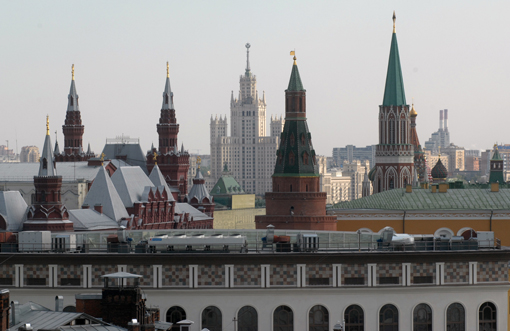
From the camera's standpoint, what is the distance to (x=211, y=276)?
140ft

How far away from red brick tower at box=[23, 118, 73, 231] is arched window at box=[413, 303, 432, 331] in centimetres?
4536

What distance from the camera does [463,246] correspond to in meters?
44.6

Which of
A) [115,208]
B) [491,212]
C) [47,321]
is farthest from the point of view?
[115,208]

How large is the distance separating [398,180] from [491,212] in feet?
157

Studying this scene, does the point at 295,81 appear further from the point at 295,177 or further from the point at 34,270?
the point at 34,270

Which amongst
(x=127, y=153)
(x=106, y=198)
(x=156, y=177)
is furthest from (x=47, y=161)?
(x=127, y=153)

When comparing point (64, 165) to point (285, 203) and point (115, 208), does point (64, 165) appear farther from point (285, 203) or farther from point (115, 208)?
point (285, 203)

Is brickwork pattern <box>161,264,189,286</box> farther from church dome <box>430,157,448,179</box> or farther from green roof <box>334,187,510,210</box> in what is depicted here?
church dome <box>430,157,448,179</box>

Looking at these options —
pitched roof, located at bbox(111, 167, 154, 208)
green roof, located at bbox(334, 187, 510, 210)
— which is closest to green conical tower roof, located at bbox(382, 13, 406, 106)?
pitched roof, located at bbox(111, 167, 154, 208)

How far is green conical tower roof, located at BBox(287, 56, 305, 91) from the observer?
89.4 m

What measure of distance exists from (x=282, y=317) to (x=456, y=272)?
6305 mm

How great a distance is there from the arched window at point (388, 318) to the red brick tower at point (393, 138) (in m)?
80.2

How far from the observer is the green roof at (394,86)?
124062 millimetres

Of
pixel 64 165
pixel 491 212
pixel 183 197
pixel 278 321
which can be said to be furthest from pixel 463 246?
pixel 183 197
